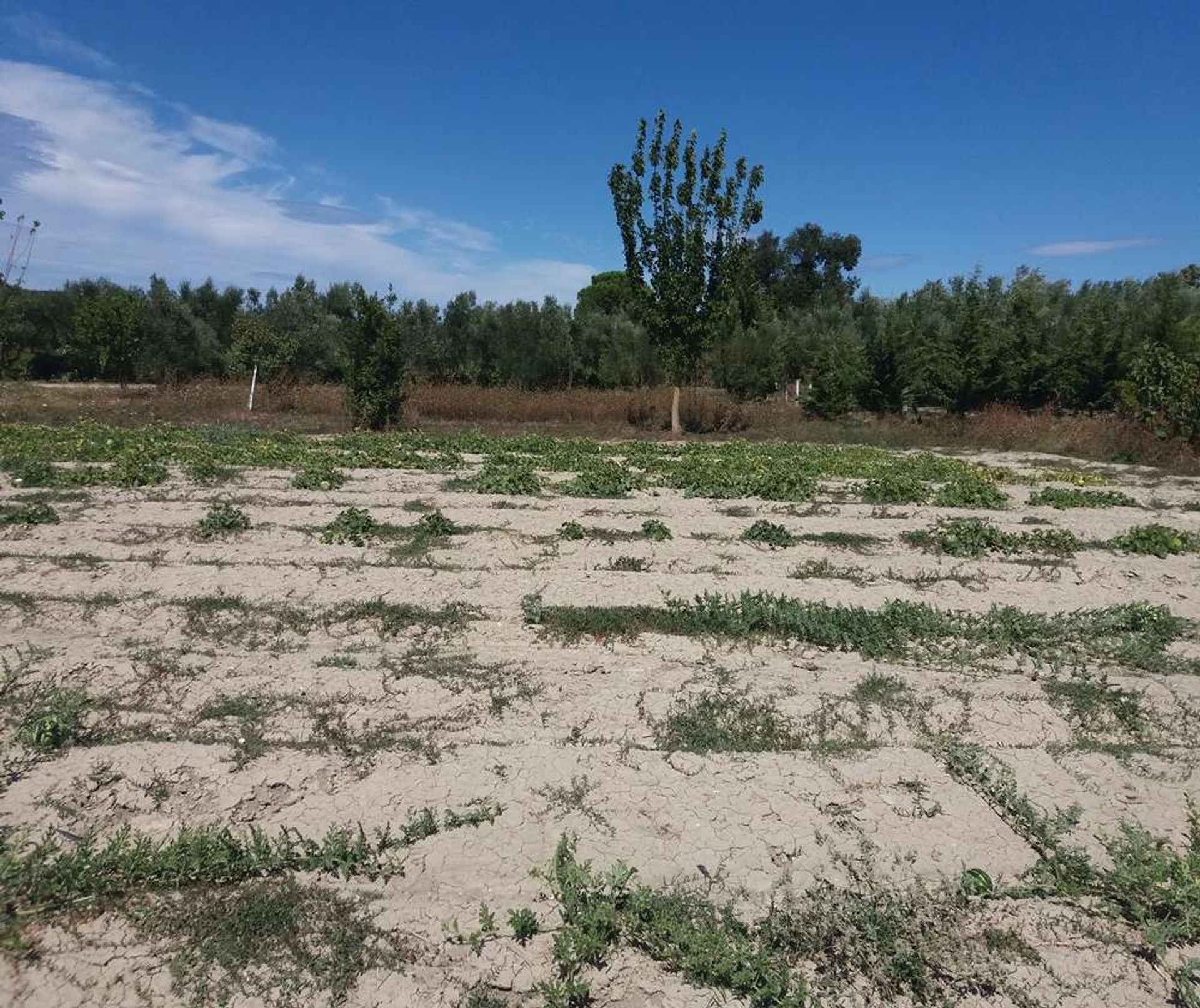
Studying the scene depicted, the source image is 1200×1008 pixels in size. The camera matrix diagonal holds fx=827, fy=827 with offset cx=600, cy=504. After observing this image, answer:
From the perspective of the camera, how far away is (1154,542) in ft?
32.5

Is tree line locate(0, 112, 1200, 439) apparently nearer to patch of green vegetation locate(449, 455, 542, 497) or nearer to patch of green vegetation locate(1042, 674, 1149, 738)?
patch of green vegetation locate(449, 455, 542, 497)

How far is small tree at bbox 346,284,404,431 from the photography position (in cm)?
2330

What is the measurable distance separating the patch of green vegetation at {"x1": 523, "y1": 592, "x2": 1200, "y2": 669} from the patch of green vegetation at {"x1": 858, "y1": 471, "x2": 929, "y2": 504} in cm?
541

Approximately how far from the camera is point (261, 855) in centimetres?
388

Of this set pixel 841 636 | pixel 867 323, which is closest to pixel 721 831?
pixel 841 636

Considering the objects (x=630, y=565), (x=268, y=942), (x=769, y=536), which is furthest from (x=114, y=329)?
(x=268, y=942)

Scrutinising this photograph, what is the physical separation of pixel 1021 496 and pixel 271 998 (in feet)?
46.1

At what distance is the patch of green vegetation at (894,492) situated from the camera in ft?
42.4

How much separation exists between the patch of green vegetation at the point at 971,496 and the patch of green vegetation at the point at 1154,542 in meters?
2.48

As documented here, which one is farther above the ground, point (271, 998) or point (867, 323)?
point (867, 323)

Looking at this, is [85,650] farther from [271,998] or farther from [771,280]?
[771,280]

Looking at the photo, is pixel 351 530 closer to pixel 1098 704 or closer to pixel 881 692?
pixel 881 692

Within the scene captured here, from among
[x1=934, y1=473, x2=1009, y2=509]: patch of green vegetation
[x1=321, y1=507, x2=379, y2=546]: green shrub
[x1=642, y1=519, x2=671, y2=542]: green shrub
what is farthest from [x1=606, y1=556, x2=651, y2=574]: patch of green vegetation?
[x1=934, y1=473, x2=1009, y2=509]: patch of green vegetation

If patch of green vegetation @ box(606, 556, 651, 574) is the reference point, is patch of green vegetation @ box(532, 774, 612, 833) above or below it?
below
